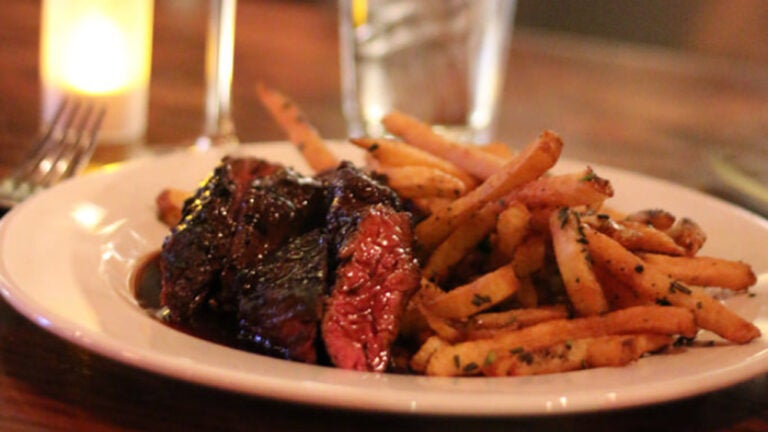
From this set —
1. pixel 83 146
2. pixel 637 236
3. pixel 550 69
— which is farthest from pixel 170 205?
pixel 550 69

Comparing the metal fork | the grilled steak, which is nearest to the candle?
the metal fork

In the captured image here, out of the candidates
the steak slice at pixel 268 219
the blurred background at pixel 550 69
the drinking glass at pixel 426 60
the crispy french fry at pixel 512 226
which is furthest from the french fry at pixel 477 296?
the drinking glass at pixel 426 60

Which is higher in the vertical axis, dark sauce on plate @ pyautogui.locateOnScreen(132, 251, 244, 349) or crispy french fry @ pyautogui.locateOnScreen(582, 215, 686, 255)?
crispy french fry @ pyautogui.locateOnScreen(582, 215, 686, 255)

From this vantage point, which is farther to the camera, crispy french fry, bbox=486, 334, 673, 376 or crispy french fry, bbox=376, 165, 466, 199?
crispy french fry, bbox=376, 165, 466, 199

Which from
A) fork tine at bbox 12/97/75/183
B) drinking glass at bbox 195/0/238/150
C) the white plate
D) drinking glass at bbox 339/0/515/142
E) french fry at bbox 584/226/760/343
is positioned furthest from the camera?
drinking glass at bbox 339/0/515/142

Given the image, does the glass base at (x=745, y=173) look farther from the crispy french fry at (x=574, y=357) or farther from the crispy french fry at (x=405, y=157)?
the crispy french fry at (x=574, y=357)

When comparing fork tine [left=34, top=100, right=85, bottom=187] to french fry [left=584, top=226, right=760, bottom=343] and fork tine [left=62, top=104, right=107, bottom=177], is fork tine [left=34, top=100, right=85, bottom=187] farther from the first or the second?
french fry [left=584, top=226, right=760, bottom=343]

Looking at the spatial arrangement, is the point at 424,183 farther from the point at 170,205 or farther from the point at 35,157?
the point at 35,157
